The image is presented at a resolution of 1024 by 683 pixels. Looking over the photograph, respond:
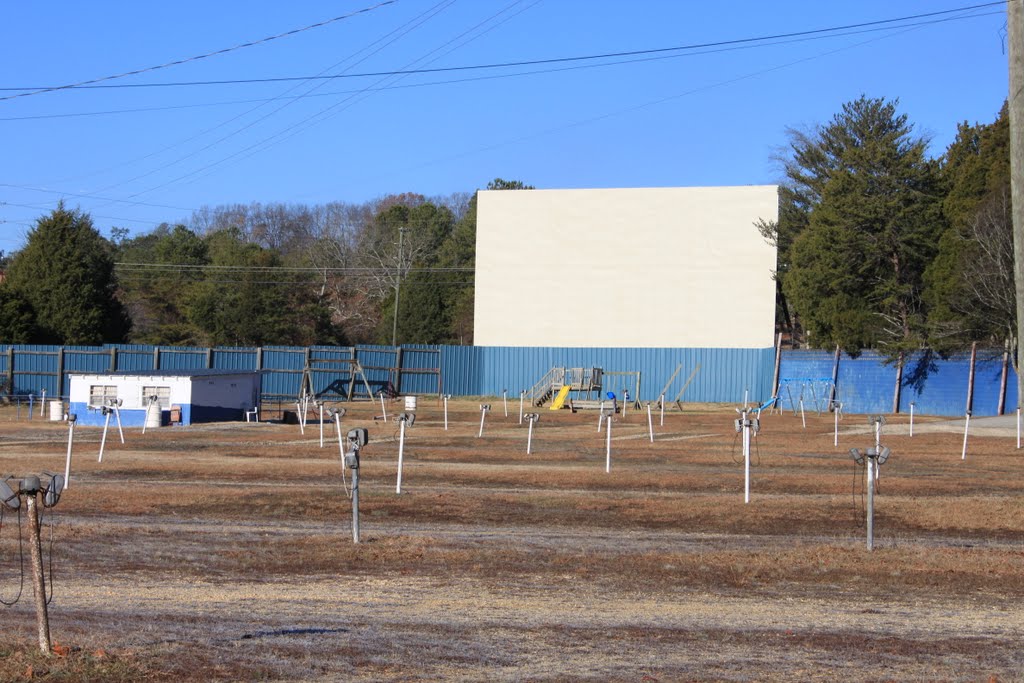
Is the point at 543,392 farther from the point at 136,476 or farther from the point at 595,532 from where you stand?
the point at 595,532

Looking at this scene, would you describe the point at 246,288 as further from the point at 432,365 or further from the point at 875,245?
the point at 875,245

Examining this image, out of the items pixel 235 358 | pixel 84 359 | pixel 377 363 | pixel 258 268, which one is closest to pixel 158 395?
pixel 235 358

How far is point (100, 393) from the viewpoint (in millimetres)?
43219

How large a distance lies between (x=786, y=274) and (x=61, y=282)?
42.0 metres

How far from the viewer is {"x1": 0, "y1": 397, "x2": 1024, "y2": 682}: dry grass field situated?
8.69m

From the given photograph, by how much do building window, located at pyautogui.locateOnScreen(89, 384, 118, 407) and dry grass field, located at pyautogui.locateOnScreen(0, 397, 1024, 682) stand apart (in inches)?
574

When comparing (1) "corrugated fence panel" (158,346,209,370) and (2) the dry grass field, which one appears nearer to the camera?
(2) the dry grass field

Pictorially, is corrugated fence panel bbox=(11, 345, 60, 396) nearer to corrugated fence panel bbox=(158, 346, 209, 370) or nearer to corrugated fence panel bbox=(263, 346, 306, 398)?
corrugated fence panel bbox=(158, 346, 209, 370)

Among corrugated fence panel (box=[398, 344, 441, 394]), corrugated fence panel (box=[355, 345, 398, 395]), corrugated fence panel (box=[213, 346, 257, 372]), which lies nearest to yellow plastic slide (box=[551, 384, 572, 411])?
corrugated fence panel (box=[398, 344, 441, 394])

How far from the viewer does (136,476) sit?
2450cm

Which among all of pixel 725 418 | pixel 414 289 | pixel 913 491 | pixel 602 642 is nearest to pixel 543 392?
pixel 725 418

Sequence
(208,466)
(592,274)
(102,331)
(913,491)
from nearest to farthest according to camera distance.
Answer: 1. (913,491)
2. (208,466)
3. (592,274)
4. (102,331)

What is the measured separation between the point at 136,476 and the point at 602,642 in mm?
17371

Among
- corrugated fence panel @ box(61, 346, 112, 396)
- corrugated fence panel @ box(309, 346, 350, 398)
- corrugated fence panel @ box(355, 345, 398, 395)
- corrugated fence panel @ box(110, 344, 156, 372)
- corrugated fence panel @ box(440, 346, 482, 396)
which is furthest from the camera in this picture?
corrugated fence panel @ box(440, 346, 482, 396)
